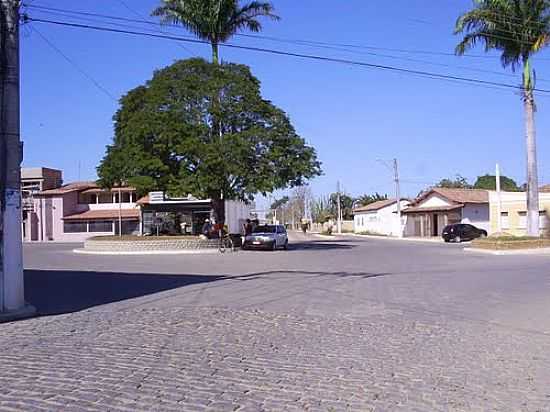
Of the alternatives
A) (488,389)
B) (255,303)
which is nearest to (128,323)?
(255,303)

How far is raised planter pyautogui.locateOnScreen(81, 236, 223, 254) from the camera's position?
113 ft

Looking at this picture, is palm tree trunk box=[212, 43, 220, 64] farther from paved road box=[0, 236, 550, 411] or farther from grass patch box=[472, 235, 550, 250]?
paved road box=[0, 236, 550, 411]

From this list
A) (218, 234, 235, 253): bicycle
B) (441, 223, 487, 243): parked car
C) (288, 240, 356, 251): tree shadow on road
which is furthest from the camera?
(441, 223, 487, 243): parked car

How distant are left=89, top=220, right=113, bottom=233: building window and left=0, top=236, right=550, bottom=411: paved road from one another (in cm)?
5039

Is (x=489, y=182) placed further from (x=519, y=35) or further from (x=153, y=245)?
(x=153, y=245)

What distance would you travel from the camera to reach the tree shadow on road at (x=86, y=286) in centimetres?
1327

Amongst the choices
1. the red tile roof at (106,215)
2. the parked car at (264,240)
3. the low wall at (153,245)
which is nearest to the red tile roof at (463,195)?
the parked car at (264,240)

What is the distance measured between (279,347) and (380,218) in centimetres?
7238

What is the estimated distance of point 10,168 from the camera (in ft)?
38.5

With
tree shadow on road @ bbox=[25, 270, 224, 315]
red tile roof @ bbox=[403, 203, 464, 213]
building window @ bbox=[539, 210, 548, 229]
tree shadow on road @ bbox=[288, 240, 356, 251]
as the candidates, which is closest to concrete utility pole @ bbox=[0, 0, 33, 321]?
tree shadow on road @ bbox=[25, 270, 224, 315]

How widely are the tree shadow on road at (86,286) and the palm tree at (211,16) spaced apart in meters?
21.9

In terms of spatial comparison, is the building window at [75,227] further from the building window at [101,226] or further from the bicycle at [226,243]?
the bicycle at [226,243]

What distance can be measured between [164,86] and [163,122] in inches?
112

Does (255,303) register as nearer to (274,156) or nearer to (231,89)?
(274,156)
